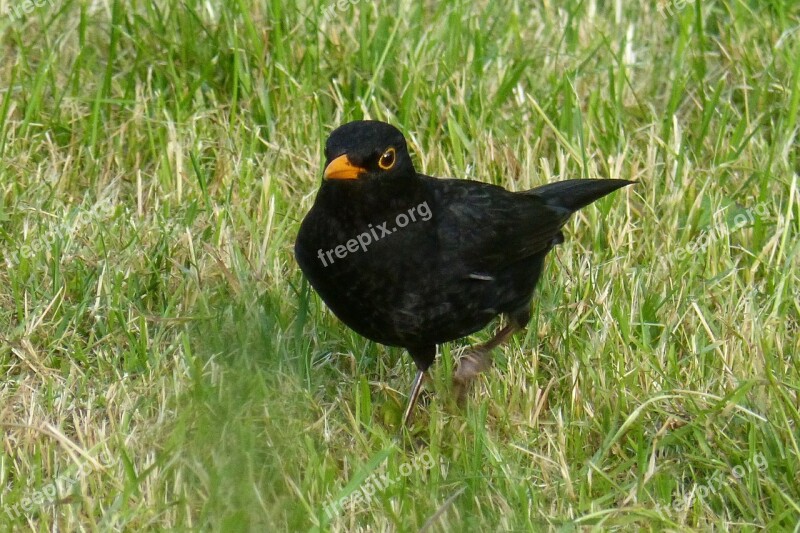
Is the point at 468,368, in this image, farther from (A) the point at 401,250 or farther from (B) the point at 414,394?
(A) the point at 401,250

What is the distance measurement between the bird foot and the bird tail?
693mm

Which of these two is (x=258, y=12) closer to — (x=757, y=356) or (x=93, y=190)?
(x=93, y=190)

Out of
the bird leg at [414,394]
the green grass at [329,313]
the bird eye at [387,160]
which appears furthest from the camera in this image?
the bird leg at [414,394]

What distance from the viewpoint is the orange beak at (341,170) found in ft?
13.5

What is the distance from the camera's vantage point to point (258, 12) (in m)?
6.36

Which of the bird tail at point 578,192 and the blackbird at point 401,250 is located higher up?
the blackbird at point 401,250

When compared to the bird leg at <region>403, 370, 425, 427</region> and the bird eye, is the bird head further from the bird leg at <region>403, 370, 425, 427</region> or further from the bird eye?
the bird leg at <region>403, 370, 425, 427</region>

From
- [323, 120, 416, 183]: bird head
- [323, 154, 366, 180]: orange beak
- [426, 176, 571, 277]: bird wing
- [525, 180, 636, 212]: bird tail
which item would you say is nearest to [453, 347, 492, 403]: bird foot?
[426, 176, 571, 277]: bird wing

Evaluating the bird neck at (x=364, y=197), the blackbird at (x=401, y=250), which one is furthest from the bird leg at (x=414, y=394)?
the bird neck at (x=364, y=197)

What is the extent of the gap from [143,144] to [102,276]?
Result: 1104 mm

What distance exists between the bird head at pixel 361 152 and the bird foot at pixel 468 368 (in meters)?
0.90

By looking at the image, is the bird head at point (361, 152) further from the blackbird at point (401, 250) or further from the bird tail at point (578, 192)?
the bird tail at point (578, 192)

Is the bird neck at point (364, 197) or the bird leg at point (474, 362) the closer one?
the bird neck at point (364, 197)

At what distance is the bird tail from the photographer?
516cm
